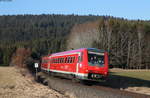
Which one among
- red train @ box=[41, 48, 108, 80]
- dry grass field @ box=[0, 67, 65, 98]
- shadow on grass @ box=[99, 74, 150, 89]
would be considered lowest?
shadow on grass @ box=[99, 74, 150, 89]

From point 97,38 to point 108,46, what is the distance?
3627mm

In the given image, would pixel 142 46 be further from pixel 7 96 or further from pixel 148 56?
pixel 7 96

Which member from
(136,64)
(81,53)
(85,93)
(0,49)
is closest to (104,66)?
(81,53)

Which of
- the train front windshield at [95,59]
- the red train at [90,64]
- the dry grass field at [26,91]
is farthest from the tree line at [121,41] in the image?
the dry grass field at [26,91]

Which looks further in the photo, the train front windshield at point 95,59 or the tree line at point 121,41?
the tree line at point 121,41

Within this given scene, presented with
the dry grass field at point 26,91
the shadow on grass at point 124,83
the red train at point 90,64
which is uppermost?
the red train at point 90,64

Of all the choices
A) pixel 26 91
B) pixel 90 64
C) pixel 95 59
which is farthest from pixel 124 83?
pixel 26 91

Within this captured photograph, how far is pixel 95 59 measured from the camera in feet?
65.7

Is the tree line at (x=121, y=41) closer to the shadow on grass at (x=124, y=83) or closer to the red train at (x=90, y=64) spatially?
the shadow on grass at (x=124, y=83)

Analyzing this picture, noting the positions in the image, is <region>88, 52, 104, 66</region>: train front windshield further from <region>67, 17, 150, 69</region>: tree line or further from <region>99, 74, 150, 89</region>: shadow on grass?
<region>67, 17, 150, 69</region>: tree line

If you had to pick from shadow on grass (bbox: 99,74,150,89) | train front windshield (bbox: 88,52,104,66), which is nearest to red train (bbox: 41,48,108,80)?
train front windshield (bbox: 88,52,104,66)

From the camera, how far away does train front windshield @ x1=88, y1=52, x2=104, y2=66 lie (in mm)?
19734

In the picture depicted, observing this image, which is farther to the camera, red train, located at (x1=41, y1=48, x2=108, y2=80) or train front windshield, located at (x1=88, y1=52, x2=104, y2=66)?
train front windshield, located at (x1=88, y1=52, x2=104, y2=66)

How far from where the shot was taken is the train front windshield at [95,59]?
19734mm
